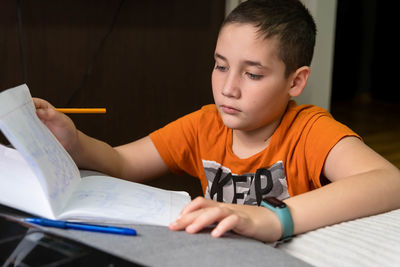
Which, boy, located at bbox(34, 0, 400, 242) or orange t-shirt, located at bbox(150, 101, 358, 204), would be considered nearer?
boy, located at bbox(34, 0, 400, 242)

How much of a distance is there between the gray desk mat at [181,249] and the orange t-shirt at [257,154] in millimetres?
398

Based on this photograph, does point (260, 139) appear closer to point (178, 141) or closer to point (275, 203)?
point (178, 141)

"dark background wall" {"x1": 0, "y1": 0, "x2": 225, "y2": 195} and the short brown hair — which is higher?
the short brown hair

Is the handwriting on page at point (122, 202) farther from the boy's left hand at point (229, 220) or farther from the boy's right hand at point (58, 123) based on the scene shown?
the boy's right hand at point (58, 123)

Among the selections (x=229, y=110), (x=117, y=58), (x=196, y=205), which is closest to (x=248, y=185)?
(x=229, y=110)

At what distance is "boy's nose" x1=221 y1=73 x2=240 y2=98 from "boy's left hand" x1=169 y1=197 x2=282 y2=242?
28 centimetres

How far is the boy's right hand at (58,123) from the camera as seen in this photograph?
87cm

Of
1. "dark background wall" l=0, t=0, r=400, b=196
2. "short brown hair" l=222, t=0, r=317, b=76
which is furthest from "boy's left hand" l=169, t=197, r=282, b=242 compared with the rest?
"dark background wall" l=0, t=0, r=400, b=196

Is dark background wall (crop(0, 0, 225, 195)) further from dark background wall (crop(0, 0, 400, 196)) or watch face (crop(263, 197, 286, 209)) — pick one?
watch face (crop(263, 197, 286, 209))

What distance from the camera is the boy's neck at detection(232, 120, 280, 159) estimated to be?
1.03m

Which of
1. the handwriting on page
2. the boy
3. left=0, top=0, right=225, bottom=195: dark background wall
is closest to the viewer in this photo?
the handwriting on page

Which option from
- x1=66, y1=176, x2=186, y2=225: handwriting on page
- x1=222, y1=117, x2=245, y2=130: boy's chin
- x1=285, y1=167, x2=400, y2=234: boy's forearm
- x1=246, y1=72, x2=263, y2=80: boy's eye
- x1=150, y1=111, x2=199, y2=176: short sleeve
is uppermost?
x1=246, y1=72, x2=263, y2=80: boy's eye

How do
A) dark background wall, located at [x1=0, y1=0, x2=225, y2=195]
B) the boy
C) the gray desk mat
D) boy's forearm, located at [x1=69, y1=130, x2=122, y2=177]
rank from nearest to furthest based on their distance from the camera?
the gray desk mat → the boy → boy's forearm, located at [x1=69, y1=130, x2=122, y2=177] → dark background wall, located at [x1=0, y1=0, x2=225, y2=195]

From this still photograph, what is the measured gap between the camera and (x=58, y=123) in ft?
3.01
